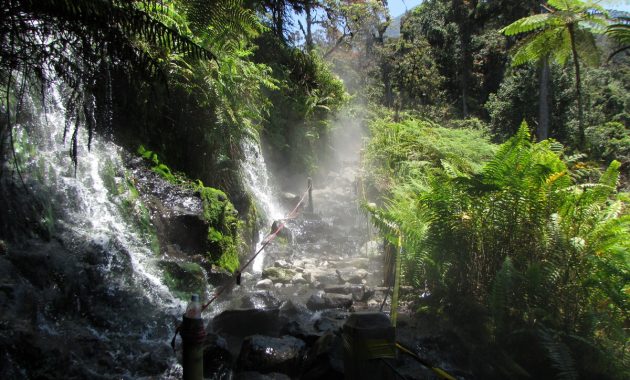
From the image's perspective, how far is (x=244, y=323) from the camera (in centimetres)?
562

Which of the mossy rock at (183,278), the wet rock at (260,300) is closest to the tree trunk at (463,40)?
the wet rock at (260,300)

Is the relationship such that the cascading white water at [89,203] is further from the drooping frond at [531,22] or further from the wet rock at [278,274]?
the drooping frond at [531,22]

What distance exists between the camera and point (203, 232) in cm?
696

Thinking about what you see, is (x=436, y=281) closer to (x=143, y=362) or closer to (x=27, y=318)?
(x=143, y=362)

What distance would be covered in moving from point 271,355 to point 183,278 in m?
2.32

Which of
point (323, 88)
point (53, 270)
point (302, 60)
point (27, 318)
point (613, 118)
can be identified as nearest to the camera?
point (27, 318)

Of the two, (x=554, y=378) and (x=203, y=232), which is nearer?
(x=554, y=378)

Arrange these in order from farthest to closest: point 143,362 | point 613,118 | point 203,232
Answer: point 613,118
point 203,232
point 143,362

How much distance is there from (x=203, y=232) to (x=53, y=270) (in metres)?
2.38

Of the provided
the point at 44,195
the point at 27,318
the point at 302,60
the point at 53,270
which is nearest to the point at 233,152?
the point at 44,195

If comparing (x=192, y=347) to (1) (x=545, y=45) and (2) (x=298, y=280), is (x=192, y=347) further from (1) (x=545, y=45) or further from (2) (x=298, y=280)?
(1) (x=545, y=45)

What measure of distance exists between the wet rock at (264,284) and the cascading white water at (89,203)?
6.32ft

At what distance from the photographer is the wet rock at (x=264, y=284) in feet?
24.7

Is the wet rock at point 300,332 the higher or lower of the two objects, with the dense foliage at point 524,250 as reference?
lower
